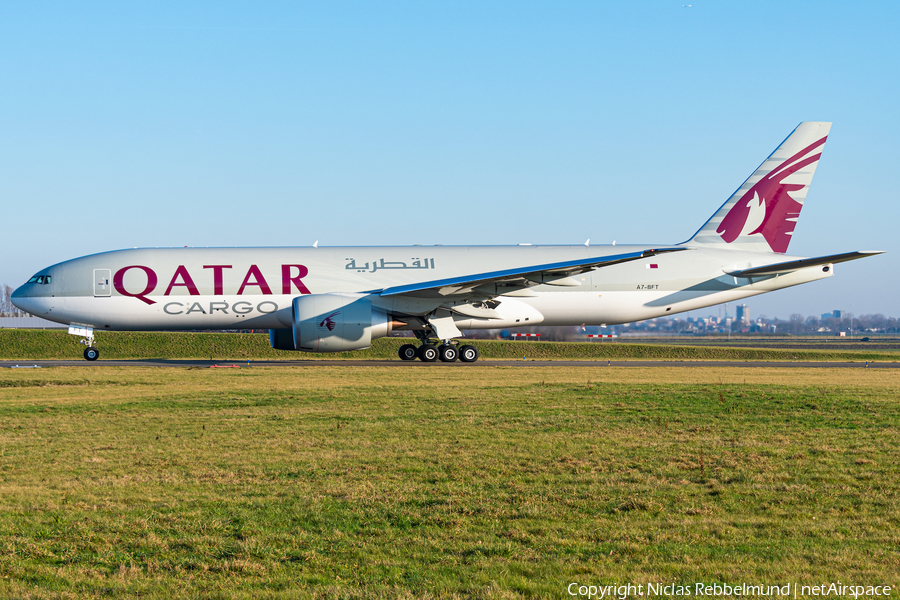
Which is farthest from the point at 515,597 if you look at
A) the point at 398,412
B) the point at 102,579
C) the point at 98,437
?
the point at 398,412

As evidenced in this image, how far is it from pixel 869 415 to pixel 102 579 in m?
12.2

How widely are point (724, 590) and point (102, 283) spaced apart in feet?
88.6

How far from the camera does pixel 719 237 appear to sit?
30781mm

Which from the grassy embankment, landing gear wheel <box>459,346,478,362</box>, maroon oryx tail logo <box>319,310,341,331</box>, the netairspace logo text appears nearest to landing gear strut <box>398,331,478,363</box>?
landing gear wheel <box>459,346,478,362</box>

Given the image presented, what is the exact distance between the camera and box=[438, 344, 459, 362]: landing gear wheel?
27.5 metres

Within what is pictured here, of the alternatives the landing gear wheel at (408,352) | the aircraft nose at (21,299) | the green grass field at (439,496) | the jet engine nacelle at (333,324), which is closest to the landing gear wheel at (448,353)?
the landing gear wheel at (408,352)

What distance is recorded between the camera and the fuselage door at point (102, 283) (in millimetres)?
27391

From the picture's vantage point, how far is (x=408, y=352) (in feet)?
96.9

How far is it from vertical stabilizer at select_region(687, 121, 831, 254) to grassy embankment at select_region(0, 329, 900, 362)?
8.54m

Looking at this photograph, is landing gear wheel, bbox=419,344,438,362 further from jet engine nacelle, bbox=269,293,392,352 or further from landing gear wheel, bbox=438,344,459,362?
jet engine nacelle, bbox=269,293,392,352

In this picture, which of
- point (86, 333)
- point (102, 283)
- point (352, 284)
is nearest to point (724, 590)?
point (352, 284)

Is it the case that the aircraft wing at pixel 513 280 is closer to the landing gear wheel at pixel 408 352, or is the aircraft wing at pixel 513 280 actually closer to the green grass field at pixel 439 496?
the landing gear wheel at pixel 408 352

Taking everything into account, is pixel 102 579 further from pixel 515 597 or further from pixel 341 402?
pixel 341 402

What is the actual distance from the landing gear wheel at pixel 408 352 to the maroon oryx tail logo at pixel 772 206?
1327cm
